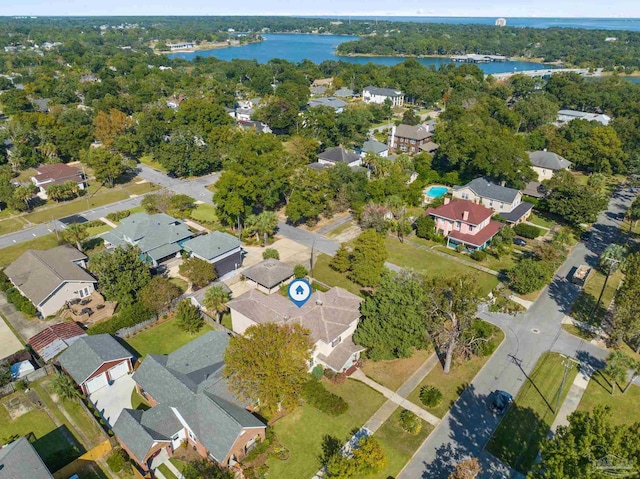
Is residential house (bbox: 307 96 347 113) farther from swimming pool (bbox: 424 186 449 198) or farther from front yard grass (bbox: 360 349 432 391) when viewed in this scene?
front yard grass (bbox: 360 349 432 391)

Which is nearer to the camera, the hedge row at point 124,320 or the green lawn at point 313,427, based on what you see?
the green lawn at point 313,427

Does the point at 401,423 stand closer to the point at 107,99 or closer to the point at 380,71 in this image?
the point at 107,99

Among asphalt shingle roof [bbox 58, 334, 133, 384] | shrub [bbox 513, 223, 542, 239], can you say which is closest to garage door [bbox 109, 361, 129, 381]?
asphalt shingle roof [bbox 58, 334, 133, 384]

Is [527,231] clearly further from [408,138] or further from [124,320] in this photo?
[124,320]

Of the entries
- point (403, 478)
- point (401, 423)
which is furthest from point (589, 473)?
point (401, 423)

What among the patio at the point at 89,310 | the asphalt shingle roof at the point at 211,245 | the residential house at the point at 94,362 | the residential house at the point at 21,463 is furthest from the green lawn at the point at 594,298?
→ the patio at the point at 89,310

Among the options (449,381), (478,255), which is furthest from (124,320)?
(478,255)

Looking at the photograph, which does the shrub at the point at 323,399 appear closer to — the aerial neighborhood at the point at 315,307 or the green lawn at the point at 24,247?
the aerial neighborhood at the point at 315,307
